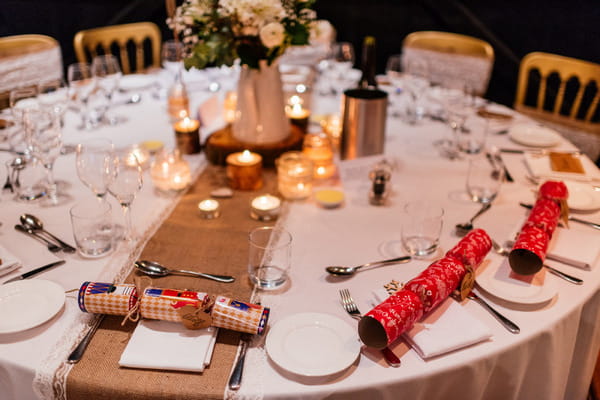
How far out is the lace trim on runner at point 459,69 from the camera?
316 centimetres

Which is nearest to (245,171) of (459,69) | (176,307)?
(176,307)

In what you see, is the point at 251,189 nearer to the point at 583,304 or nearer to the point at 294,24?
the point at 294,24

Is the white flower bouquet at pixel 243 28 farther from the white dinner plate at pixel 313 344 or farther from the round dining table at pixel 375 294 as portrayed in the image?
the white dinner plate at pixel 313 344

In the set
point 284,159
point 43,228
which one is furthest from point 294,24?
point 43,228

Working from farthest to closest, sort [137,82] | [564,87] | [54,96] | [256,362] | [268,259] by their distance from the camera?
[564,87] → [137,82] → [54,96] → [268,259] → [256,362]

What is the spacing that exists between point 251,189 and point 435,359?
0.93m

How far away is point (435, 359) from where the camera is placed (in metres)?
0.99

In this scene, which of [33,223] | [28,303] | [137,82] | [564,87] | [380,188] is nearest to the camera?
[28,303]

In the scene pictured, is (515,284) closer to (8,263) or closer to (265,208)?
(265,208)

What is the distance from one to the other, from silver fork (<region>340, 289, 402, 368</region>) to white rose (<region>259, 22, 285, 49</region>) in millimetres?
841

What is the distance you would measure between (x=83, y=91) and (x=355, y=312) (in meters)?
1.62

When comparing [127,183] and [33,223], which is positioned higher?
[127,183]

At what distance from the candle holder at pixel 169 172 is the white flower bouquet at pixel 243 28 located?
12.4 inches

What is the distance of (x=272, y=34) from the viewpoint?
1.54 metres
